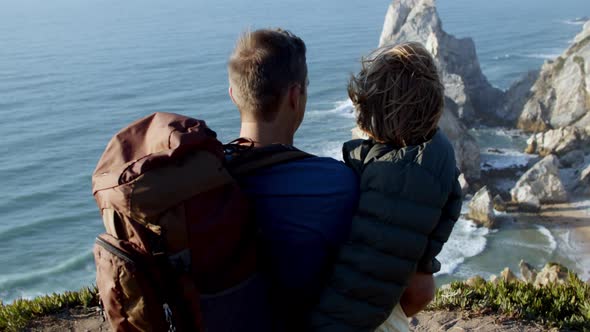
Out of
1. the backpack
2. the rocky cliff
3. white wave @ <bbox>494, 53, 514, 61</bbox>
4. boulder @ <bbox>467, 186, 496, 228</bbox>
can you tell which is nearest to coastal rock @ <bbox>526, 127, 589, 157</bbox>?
the rocky cliff

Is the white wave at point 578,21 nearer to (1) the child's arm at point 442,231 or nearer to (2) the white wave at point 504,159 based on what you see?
(2) the white wave at point 504,159

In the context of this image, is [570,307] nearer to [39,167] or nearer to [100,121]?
[39,167]

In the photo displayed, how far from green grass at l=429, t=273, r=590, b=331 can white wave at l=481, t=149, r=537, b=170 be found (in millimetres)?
36433

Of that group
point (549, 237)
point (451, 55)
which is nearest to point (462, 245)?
point (549, 237)

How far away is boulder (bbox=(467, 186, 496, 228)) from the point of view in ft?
115

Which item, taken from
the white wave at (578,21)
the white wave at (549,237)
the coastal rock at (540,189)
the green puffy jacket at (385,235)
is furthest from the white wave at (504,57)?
the green puffy jacket at (385,235)

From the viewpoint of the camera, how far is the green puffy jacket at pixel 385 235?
2.78m

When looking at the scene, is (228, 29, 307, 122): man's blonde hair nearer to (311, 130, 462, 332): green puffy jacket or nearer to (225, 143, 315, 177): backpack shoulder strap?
(225, 143, 315, 177): backpack shoulder strap

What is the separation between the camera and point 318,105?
61.6 m

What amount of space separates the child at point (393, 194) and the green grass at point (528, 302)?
464cm

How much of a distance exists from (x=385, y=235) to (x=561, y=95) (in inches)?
2078

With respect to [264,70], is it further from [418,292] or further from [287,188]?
→ [418,292]

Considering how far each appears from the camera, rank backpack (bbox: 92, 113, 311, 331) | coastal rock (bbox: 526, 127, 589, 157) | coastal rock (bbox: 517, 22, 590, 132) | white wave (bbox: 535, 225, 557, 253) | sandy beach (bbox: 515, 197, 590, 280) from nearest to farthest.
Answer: backpack (bbox: 92, 113, 311, 331) → sandy beach (bbox: 515, 197, 590, 280) → white wave (bbox: 535, 225, 557, 253) → coastal rock (bbox: 526, 127, 589, 157) → coastal rock (bbox: 517, 22, 590, 132)

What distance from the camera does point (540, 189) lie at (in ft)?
121
